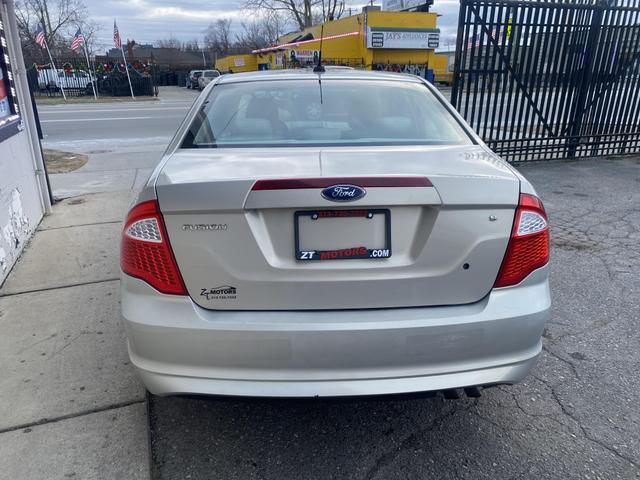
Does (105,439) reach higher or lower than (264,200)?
lower

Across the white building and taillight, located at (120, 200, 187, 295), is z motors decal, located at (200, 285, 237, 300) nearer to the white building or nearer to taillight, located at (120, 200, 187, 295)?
taillight, located at (120, 200, 187, 295)

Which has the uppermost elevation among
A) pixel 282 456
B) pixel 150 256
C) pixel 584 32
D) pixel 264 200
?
pixel 584 32

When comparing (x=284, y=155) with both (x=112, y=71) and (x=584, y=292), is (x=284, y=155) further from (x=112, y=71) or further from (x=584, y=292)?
(x=112, y=71)

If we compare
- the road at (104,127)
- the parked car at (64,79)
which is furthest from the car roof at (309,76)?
the parked car at (64,79)

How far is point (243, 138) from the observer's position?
268cm

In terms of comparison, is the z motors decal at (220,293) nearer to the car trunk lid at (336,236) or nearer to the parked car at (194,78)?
the car trunk lid at (336,236)

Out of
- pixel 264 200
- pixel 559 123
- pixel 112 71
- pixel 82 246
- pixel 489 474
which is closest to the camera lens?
pixel 264 200

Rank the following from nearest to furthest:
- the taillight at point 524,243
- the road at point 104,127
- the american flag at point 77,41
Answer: the taillight at point 524,243, the road at point 104,127, the american flag at point 77,41

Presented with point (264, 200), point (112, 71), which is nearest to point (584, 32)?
point (264, 200)

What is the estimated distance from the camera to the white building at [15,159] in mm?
4395

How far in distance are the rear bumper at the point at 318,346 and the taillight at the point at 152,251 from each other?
46mm

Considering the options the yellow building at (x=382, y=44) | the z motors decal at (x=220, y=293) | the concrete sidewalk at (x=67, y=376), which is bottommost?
the concrete sidewalk at (x=67, y=376)

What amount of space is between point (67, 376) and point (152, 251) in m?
1.42

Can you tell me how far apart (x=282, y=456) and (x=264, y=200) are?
1.25 m
